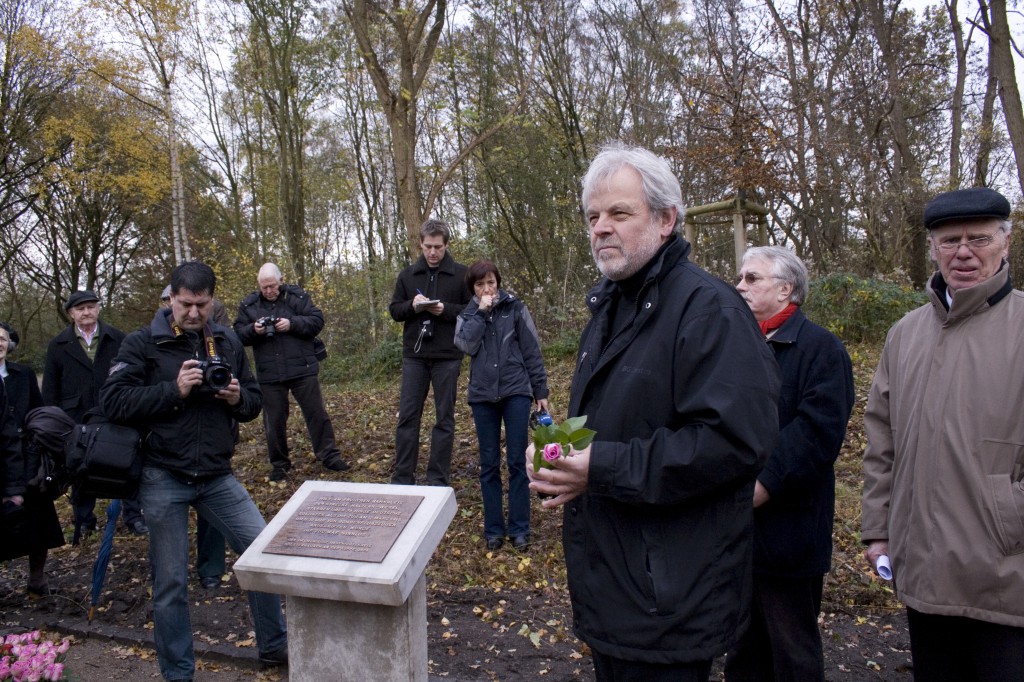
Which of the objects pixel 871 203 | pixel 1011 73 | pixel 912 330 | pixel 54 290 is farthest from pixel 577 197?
pixel 54 290

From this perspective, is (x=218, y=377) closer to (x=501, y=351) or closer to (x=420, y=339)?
(x=501, y=351)

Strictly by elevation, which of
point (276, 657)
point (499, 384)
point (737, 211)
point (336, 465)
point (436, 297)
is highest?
point (737, 211)

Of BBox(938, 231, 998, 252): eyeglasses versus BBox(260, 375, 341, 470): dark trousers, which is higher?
BBox(938, 231, 998, 252): eyeglasses

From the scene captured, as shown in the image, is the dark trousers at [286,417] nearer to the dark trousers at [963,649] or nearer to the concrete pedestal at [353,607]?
the concrete pedestal at [353,607]

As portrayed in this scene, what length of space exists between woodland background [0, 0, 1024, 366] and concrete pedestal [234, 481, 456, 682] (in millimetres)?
8066

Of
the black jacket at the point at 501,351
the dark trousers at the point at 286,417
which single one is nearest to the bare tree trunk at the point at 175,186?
the dark trousers at the point at 286,417

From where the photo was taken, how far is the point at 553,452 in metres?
1.83

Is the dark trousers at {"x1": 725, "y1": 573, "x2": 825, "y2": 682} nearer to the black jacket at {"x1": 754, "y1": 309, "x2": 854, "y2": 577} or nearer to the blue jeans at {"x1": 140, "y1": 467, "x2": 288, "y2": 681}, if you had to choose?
the black jacket at {"x1": 754, "y1": 309, "x2": 854, "y2": 577}

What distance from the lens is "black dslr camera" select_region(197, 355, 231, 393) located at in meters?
3.60

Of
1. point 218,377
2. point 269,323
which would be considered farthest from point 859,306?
point 218,377

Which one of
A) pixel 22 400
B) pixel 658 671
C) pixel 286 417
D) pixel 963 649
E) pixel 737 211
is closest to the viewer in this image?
pixel 658 671

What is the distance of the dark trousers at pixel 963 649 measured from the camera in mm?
2068

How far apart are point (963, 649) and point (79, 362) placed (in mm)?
6515

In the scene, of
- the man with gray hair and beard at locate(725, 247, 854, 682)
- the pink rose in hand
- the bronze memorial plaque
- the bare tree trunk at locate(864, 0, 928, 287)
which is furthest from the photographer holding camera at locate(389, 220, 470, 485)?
the bare tree trunk at locate(864, 0, 928, 287)
